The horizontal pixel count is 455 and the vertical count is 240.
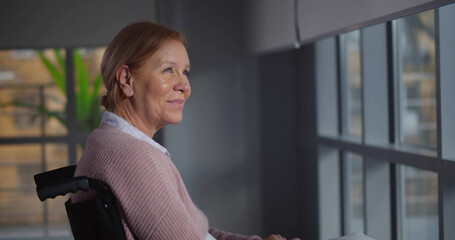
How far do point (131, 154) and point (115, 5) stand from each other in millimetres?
3730

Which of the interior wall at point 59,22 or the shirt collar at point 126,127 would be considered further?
the interior wall at point 59,22

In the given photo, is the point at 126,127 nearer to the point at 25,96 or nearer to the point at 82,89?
the point at 82,89

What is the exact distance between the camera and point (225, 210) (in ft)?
15.7

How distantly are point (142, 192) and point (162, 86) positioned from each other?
35 cm

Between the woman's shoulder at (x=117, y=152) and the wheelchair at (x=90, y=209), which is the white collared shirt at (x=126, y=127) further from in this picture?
the wheelchair at (x=90, y=209)

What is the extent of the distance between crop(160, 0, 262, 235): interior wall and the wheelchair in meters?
3.31

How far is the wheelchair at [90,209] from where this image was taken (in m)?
1.23

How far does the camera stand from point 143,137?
1.47m

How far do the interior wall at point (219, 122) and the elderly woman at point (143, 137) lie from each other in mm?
3003

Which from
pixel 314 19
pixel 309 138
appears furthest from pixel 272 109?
pixel 314 19

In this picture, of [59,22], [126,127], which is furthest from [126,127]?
[59,22]

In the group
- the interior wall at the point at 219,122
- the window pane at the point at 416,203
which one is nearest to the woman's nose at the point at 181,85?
the window pane at the point at 416,203

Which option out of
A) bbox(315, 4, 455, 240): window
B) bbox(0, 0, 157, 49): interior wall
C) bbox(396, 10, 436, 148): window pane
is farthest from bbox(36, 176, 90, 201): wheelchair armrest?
bbox(396, 10, 436, 148): window pane

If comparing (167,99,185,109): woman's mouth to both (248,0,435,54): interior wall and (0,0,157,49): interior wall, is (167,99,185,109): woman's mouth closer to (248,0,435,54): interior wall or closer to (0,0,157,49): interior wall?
(248,0,435,54): interior wall
